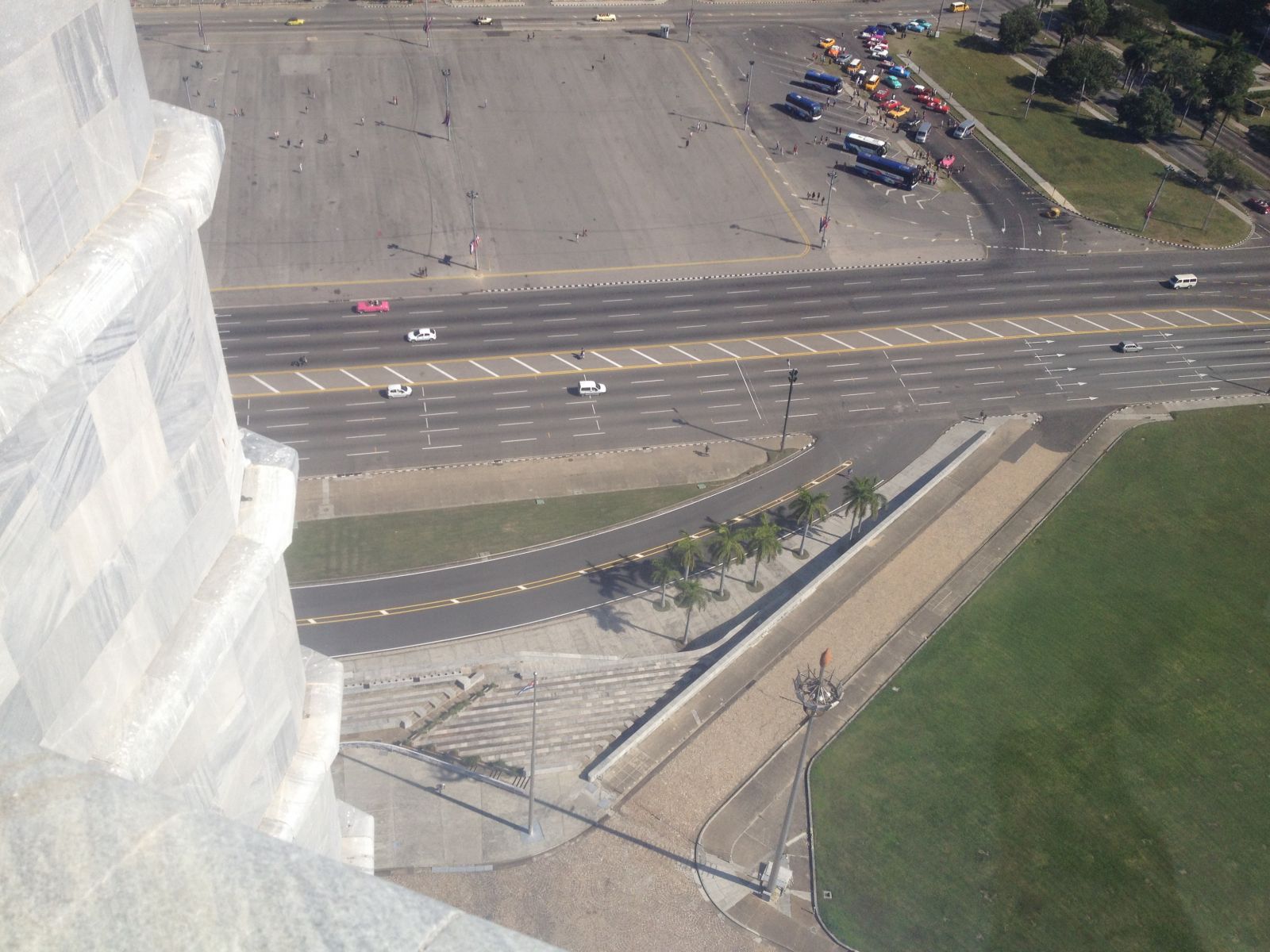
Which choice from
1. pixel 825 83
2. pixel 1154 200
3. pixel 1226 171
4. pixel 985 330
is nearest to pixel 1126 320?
pixel 985 330

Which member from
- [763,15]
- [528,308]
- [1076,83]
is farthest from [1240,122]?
[528,308]

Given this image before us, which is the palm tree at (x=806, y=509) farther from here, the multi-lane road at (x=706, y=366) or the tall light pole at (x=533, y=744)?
the tall light pole at (x=533, y=744)

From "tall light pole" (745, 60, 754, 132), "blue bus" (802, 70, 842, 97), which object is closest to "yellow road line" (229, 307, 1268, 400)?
"tall light pole" (745, 60, 754, 132)

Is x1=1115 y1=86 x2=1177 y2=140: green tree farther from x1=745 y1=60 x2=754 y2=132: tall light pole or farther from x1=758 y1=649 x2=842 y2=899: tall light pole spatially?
x1=758 y1=649 x2=842 y2=899: tall light pole

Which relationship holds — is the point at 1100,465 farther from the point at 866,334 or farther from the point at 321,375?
the point at 321,375

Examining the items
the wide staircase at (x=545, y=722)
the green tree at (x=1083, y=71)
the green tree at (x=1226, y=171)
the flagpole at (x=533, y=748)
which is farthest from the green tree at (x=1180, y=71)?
the flagpole at (x=533, y=748)
